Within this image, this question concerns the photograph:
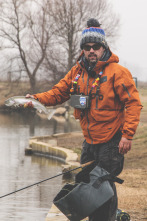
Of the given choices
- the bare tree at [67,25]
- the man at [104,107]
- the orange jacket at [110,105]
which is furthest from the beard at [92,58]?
the bare tree at [67,25]

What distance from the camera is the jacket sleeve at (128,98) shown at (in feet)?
14.0

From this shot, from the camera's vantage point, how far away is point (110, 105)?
438cm

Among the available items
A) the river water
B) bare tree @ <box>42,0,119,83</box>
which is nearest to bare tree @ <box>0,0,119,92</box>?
bare tree @ <box>42,0,119,83</box>

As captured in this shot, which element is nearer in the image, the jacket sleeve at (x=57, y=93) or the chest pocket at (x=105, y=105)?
the chest pocket at (x=105, y=105)

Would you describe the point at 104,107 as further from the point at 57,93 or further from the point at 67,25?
the point at 67,25

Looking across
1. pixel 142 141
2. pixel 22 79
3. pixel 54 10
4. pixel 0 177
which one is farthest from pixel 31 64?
pixel 0 177

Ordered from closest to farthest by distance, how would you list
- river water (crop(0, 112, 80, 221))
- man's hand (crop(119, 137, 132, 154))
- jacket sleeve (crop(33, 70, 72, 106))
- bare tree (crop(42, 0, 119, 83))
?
man's hand (crop(119, 137, 132, 154)) → jacket sleeve (crop(33, 70, 72, 106)) → river water (crop(0, 112, 80, 221)) → bare tree (crop(42, 0, 119, 83))

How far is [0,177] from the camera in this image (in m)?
10.1

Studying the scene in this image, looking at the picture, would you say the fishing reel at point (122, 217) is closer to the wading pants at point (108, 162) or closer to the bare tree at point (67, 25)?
the wading pants at point (108, 162)

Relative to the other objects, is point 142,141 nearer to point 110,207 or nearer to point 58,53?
point 110,207

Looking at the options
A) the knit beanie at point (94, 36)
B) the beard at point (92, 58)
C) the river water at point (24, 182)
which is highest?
the knit beanie at point (94, 36)

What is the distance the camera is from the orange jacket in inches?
170

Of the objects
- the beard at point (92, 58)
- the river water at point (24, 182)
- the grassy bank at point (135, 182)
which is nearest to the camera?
the beard at point (92, 58)

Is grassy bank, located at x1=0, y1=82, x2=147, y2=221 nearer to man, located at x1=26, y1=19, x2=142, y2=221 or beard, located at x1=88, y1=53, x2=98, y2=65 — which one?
man, located at x1=26, y1=19, x2=142, y2=221
